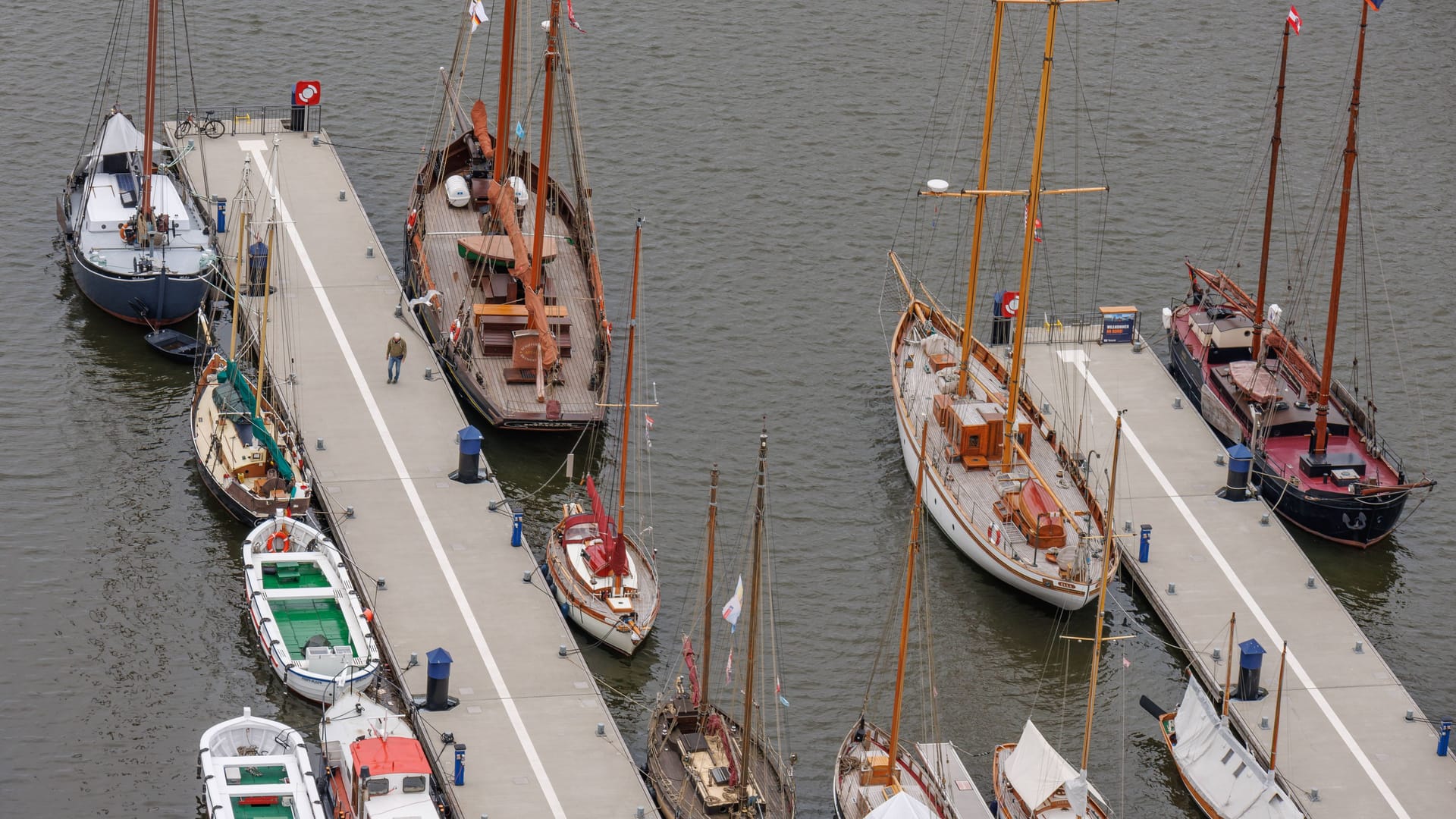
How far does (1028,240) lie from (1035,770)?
65.6 ft

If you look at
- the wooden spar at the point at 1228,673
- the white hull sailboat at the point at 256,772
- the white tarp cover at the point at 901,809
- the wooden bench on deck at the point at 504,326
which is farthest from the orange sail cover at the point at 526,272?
the white tarp cover at the point at 901,809

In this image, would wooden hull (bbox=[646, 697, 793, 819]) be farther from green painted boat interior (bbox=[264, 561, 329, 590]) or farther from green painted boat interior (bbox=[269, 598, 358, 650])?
green painted boat interior (bbox=[264, 561, 329, 590])

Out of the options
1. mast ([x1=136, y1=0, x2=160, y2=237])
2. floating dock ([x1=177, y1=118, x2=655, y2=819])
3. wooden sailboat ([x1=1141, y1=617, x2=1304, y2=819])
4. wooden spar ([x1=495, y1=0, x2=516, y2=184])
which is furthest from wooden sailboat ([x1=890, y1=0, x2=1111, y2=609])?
mast ([x1=136, y1=0, x2=160, y2=237])

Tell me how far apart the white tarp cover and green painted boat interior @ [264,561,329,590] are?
69.7ft

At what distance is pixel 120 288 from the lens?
96.5m

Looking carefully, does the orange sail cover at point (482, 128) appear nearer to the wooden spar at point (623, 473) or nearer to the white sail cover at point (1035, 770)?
the wooden spar at point (623, 473)

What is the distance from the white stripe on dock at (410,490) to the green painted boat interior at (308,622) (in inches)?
146

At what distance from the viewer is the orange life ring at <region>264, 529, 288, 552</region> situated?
277ft

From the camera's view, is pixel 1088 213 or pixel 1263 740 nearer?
pixel 1263 740

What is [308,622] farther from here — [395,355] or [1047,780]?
[1047,780]

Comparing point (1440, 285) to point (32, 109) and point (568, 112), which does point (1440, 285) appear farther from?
point (32, 109)

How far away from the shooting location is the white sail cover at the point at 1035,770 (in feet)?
246

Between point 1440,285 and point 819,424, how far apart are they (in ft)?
89.4

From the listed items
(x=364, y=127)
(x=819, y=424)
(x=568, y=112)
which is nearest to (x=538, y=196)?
(x=568, y=112)
